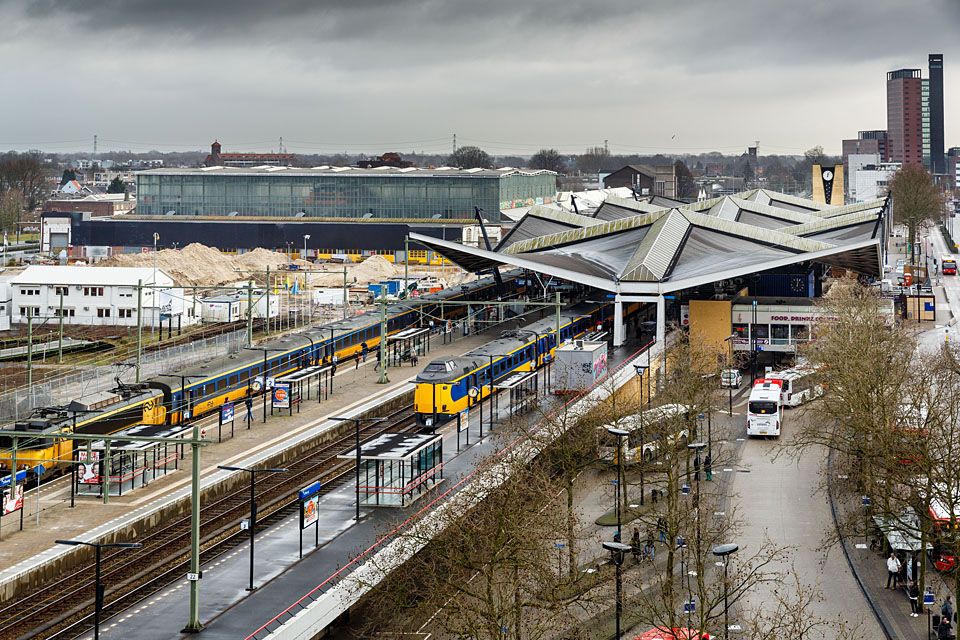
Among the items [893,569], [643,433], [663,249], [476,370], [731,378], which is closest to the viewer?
[893,569]

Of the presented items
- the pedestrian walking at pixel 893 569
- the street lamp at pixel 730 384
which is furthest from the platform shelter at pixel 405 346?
the pedestrian walking at pixel 893 569

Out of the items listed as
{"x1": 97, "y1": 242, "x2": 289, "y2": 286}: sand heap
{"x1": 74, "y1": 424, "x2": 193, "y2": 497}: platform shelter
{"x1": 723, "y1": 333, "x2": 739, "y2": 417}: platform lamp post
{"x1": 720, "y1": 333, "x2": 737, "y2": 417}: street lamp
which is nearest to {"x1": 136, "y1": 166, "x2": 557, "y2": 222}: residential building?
{"x1": 97, "y1": 242, "x2": 289, "y2": 286}: sand heap

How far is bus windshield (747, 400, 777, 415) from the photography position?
177 feet

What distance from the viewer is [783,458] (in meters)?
50.6

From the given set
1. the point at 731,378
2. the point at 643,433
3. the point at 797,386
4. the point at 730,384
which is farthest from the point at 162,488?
the point at 797,386

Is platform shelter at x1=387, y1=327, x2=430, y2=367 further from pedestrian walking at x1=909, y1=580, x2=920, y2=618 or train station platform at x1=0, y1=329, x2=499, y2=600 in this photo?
pedestrian walking at x1=909, y1=580, x2=920, y2=618

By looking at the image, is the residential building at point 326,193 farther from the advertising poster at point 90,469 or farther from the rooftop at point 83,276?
the advertising poster at point 90,469

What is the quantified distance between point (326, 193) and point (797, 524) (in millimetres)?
123566

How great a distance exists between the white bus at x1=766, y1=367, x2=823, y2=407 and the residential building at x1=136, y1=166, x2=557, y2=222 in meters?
90.5

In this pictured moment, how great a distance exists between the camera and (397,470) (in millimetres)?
36844

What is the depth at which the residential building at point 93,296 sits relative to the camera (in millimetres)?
86375

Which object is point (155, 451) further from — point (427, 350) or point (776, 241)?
point (776, 241)

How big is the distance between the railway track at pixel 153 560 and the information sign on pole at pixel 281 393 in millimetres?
7223

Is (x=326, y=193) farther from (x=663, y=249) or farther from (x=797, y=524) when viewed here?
(x=797, y=524)
